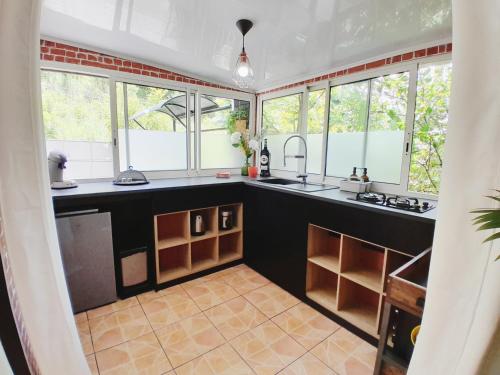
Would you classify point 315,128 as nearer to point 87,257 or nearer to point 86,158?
point 86,158

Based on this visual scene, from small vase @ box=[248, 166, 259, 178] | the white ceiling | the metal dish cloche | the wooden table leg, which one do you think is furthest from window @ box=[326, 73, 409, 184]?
the metal dish cloche

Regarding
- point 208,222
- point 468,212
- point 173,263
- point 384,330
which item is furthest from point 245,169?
point 468,212

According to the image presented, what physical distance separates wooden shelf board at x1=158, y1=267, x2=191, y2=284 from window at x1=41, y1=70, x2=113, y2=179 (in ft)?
3.53

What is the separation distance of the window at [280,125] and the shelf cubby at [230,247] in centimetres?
98

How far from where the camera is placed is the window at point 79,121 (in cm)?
205

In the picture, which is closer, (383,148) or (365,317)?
(365,317)

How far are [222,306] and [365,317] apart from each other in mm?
1091

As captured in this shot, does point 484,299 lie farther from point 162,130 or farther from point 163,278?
point 162,130

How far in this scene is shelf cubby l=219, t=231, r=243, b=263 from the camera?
2.70 m

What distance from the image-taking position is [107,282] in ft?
6.49

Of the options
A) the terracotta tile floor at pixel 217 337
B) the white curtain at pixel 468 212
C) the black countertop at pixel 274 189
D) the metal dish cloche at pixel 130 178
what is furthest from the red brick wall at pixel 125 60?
the terracotta tile floor at pixel 217 337

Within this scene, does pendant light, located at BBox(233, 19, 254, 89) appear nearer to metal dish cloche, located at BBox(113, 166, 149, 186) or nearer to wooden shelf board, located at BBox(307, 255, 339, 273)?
metal dish cloche, located at BBox(113, 166, 149, 186)

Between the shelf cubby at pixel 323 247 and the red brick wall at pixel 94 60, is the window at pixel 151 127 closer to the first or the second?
the red brick wall at pixel 94 60

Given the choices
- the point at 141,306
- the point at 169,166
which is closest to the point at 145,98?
the point at 169,166
